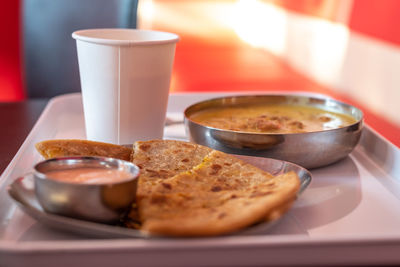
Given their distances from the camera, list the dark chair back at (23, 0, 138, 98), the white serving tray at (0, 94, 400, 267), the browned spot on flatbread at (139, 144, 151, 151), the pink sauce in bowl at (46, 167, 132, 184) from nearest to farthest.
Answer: the white serving tray at (0, 94, 400, 267) → the pink sauce in bowl at (46, 167, 132, 184) → the browned spot on flatbread at (139, 144, 151, 151) → the dark chair back at (23, 0, 138, 98)

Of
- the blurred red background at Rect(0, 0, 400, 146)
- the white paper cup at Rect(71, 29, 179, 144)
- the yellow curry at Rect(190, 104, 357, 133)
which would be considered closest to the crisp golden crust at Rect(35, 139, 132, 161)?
the white paper cup at Rect(71, 29, 179, 144)

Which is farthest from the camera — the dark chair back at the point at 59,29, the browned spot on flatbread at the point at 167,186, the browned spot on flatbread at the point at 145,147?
the dark chair back at the point at 59,29

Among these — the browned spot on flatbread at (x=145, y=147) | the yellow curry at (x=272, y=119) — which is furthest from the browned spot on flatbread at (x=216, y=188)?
the yellow curry at (x=272, y=119)

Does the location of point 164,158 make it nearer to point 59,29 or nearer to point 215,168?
point 215,168

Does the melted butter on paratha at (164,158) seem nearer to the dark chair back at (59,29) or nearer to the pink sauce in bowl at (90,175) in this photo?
the pink sauce in bowl at (90,175)

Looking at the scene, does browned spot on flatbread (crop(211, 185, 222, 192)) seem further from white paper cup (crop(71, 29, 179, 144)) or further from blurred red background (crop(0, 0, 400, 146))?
blurred red background (crop(0, 0, 400, 146))
